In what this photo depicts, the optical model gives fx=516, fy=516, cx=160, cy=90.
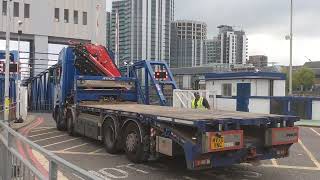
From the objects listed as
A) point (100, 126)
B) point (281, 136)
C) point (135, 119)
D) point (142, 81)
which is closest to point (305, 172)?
point (281, 136)

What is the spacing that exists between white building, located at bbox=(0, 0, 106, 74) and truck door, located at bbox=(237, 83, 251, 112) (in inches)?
839

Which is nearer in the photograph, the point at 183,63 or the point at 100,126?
the point at 100,126

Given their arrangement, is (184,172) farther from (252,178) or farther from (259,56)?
(259,56)

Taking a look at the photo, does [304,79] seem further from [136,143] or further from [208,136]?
[208,136]

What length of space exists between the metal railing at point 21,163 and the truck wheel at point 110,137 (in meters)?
5.18

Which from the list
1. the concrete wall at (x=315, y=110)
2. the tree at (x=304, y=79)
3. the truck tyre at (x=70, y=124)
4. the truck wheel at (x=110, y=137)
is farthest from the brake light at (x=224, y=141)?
the tree at (x=304, y=79)

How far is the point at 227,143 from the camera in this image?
31.1 ft

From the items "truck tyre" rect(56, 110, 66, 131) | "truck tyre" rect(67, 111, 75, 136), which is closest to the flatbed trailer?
"truck tyre" rect(67, 111, 75, 136)

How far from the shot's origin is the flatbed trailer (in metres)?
9.38

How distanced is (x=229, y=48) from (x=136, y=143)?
95.1 metres

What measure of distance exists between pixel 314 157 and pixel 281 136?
3.51 meters

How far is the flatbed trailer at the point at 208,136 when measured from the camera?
9.38 metres

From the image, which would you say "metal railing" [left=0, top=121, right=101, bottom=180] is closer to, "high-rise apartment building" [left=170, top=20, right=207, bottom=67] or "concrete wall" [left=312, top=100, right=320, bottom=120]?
"concrete wall" [left=312, top=100, right=320, bottom=120]

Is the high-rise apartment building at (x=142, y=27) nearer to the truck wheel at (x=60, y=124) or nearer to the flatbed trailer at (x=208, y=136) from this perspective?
the truck wheel at (x=60, y=124)
